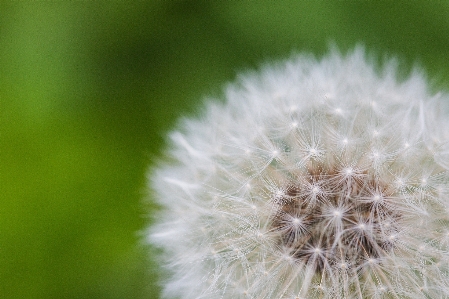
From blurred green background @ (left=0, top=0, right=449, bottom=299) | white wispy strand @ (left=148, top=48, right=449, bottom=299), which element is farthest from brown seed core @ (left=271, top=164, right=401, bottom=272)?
blurred green background @ (left=0, top=0, right=449, bottom=299)

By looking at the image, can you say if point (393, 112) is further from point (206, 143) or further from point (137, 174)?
point (137, 174)

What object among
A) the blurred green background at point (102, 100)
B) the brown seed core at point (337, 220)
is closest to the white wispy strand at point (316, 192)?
the brown seed core at point (337, 220)

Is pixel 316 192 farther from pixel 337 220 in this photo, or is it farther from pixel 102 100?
pixel 102 100

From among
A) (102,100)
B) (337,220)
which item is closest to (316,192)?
(337,220)

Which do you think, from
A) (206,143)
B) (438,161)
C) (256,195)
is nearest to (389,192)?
(438,161)

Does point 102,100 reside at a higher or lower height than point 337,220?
higher

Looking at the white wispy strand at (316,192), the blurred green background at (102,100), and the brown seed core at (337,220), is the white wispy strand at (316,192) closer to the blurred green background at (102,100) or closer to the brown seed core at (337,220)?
the brown seed core at (337,220)
